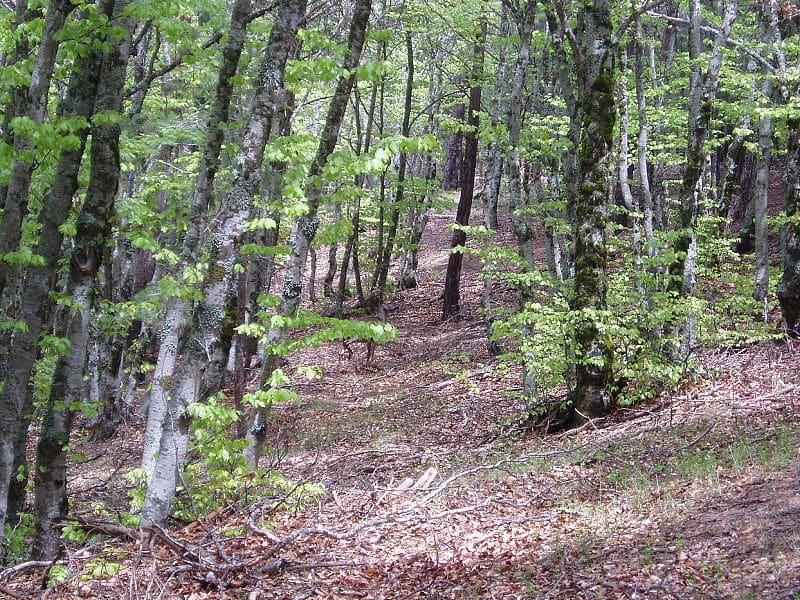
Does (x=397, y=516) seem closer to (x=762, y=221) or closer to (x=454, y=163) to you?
(x=762, y=221)

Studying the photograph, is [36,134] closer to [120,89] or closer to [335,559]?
[120,89]

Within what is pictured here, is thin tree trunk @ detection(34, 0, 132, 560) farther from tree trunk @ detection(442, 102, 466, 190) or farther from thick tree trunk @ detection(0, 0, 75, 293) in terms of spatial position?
tree trunk @ detection(442, 102, 466, 190)

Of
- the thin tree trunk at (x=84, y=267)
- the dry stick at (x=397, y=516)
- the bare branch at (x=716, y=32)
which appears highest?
the bare branch at (x=716, y=32)

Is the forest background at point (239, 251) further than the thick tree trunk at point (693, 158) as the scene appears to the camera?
No

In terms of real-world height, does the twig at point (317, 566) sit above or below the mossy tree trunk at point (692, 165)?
below

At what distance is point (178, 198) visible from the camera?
1266 cm

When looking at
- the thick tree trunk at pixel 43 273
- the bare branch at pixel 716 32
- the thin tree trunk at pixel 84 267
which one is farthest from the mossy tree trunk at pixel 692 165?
the thick tree trunk at pixel 43 273

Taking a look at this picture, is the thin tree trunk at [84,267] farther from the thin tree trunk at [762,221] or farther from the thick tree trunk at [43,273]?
the thin tree trunk at [762,221]

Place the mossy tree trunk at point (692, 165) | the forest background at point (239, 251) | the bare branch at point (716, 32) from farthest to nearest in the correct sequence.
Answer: the bare branch at point (716, 32) < the mossy tree trunk at point (692, 165) < the forest background at point (239, 251)

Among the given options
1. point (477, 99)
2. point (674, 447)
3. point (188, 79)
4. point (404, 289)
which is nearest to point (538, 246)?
point (404, 289)

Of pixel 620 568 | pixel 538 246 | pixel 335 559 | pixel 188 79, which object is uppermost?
pixel 188 79

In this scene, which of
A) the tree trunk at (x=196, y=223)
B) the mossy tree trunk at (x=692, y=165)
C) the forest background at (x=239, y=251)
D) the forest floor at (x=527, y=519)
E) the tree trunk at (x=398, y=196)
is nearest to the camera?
the forest floor at (x=527, y=519)

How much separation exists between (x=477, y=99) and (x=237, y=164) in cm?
1340

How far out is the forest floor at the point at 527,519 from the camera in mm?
5176
